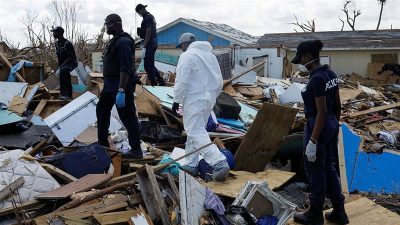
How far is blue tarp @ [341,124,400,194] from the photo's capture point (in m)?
5.62

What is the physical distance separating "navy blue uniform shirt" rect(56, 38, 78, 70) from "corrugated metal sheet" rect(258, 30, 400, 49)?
35.5ft

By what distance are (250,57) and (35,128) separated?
1250cm

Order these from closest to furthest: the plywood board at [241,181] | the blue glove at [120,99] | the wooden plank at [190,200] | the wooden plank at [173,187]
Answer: the wooden plank at [190,200] → the wooden plank at [173,187] → the plywood board at [241,181] → the blue glove at [120,99]

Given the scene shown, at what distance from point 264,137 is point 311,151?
6.76 ft

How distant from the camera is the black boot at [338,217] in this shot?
4.10 m

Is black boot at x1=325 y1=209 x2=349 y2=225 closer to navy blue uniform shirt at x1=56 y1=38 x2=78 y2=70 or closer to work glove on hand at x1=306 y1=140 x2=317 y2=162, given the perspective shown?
work glove on hand at x1=306 y1=140 x2=317 y2=162

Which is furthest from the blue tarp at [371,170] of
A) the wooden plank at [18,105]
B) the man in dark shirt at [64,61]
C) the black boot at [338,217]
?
the man in dark shirt at [64,61]

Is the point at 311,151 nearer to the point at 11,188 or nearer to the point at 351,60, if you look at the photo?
the point at 11,188

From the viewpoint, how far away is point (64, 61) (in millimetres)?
9344

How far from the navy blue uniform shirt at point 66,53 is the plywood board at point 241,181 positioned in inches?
201

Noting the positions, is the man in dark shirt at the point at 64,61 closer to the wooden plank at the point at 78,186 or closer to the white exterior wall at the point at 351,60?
the wooden plank at the point at 78,186

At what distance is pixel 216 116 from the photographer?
26.0 feet

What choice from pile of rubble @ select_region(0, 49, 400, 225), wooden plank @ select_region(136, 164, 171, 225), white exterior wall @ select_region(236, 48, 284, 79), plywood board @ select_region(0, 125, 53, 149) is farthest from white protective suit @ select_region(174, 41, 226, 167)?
white exterior wall @ select_region(236, 48, 284, 79)

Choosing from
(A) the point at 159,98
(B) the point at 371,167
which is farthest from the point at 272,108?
(A) the point at 159,98
